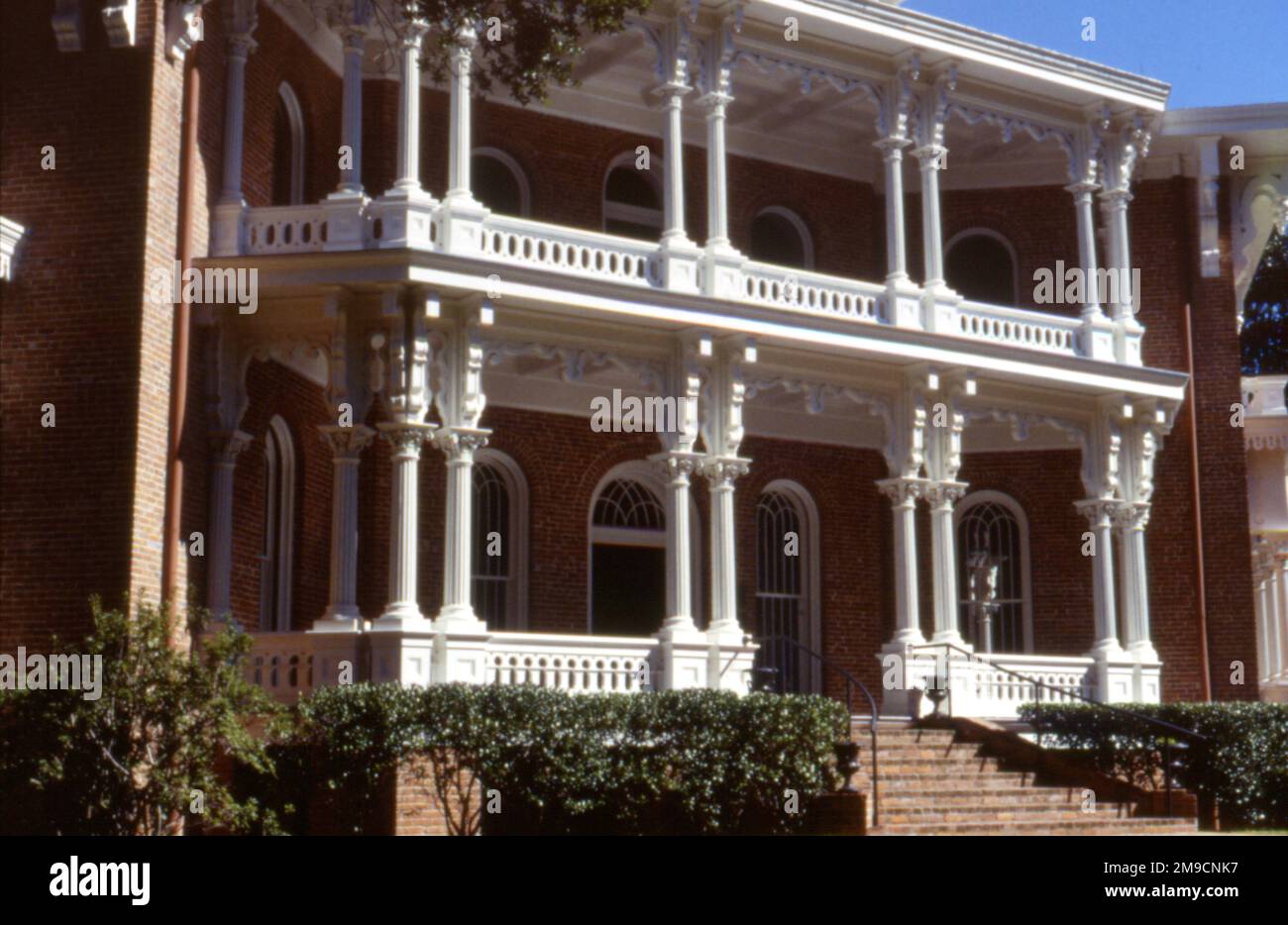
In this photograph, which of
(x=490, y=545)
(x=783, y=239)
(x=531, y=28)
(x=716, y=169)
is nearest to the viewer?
(x=531, y=28)

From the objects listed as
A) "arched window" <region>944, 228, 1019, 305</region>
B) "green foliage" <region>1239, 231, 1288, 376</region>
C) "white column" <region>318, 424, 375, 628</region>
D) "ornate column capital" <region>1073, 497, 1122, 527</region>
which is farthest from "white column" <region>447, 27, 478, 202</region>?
"green foliage" <region>1239, 231, 1288, 376</region>

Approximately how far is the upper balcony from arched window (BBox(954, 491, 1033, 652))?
288 centimetres

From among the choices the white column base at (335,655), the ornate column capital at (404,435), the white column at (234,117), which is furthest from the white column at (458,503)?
the white column at (234,117)

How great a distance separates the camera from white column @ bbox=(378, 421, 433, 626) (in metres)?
17.9

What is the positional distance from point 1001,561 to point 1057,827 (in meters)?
8.05

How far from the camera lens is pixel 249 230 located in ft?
61.3

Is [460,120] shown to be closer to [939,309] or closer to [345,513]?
[345,513]

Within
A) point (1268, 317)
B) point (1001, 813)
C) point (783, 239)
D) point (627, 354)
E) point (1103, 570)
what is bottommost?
point (1001, 813)

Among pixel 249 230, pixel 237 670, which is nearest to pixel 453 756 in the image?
pixel 237 670

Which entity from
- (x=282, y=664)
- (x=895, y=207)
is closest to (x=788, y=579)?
(x=895, y=207)

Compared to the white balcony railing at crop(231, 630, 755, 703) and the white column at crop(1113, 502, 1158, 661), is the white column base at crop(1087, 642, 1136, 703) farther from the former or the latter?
the white balcony railing at crop(231, 630, 755, 703)

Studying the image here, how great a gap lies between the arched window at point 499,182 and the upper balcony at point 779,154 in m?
0.08

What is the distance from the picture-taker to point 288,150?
21.1 m
